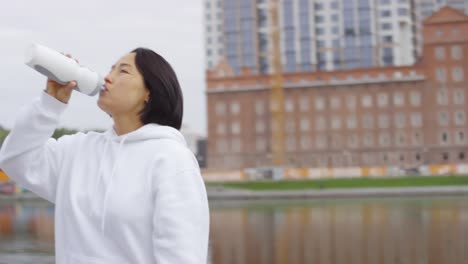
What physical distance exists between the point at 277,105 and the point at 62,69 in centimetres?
8427

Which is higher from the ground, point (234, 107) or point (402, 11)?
point (402, 11)

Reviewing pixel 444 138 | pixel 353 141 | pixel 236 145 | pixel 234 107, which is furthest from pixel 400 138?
pixel 234 107

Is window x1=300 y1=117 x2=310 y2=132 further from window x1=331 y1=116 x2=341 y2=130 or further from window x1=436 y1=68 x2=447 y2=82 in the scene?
window x1=436 y1=68 x2=447 y2=82

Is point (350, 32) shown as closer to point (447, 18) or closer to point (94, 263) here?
point (447, 18)

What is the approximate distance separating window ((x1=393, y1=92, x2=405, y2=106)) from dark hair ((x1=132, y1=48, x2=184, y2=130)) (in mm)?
84819

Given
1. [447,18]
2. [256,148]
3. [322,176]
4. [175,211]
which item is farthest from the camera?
[256,148]

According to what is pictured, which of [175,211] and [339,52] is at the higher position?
[339,52]

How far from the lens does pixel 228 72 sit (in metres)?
95.3

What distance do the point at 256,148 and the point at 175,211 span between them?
8905 centimetres

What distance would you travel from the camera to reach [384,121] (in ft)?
287

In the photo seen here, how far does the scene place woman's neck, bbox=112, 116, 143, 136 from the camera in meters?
2.70

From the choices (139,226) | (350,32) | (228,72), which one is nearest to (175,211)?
(139,226)

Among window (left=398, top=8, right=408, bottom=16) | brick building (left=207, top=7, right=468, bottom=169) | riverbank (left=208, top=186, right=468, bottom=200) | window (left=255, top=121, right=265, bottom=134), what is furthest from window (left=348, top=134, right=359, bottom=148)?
riverbank (left=208, top=186, right=468, bottom=200)

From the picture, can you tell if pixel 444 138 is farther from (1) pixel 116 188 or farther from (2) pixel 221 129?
(1) pixel 116 188
